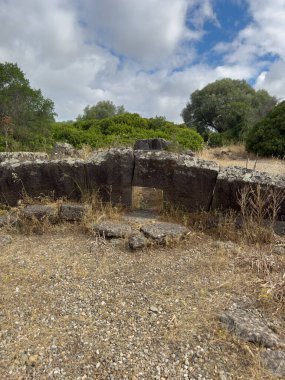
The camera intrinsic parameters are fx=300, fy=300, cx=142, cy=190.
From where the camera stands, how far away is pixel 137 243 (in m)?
3.75

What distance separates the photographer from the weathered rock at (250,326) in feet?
7.51

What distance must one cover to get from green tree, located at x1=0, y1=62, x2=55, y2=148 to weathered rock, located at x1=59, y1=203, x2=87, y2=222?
17.0 ft

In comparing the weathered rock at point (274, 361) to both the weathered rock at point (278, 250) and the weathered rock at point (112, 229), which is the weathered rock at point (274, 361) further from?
the weathered rock at point (112, 229)

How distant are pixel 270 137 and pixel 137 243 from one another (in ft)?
30.2

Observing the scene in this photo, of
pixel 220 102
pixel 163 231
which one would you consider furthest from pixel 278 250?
pixel 220 102

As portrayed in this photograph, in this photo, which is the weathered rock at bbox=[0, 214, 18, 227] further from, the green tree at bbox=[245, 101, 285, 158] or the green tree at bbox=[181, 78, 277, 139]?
the green tree at bbox=[181, 78, 277, 139]

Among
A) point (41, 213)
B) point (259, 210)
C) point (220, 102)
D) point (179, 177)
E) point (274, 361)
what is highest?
point (220, 102)

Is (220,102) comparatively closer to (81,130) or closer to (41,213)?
(81,130)

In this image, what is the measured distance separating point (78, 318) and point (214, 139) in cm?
1690

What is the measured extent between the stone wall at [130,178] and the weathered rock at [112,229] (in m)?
0.77

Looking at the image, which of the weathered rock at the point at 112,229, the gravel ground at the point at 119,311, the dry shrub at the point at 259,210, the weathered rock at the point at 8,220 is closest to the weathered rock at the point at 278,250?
the dry shrub at the point at 259,210

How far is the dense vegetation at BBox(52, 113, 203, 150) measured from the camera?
10232 millimetres

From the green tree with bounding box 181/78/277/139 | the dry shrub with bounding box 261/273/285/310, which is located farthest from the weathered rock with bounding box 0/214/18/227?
the green tree with bounding box 181/78/277/139

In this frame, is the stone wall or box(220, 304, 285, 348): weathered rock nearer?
box(220, 304, 285, 348): weathered rock
